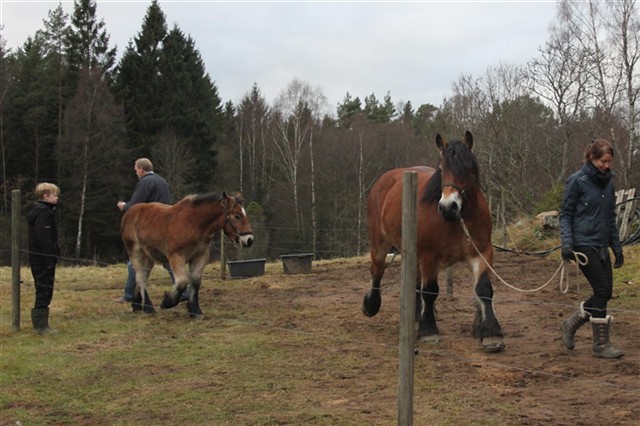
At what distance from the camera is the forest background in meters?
25.1

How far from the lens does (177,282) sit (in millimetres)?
7828

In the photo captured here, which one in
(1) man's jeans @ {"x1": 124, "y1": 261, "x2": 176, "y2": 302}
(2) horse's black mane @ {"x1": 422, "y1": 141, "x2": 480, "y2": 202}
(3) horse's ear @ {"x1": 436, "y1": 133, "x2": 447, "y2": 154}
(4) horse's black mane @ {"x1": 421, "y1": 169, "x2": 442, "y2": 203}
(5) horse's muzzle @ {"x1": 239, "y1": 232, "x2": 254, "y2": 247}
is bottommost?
(1) man's jeans @ {"x1": 124, "y1": 261, "x2": 176, "y2": 302}

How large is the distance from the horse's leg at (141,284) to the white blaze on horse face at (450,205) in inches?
179

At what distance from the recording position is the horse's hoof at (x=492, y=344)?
5.52 meters

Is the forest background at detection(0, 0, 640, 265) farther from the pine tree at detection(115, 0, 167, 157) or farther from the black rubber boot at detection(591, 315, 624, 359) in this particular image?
the black rubber boot at detection(591, 315, 624, 359)

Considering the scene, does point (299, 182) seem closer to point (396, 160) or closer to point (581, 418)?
point (396, 160)

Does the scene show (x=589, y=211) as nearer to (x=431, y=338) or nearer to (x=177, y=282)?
(x=431, y=338)

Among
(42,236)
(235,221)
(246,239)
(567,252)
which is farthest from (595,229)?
(42,236)

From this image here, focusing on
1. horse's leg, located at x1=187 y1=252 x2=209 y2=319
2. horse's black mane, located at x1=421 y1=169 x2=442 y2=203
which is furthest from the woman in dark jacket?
horse's leg, located at x1=187 y1=252 x2=209 y2=319

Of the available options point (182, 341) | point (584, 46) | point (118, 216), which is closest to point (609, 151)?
point (182, 341)

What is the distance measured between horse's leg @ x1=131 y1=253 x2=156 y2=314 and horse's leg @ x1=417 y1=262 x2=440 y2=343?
3.87 metres

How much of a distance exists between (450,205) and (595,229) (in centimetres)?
120

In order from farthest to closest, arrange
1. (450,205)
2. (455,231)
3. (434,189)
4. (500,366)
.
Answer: (434,189) < (455,231) < (450,205) < (500,366)

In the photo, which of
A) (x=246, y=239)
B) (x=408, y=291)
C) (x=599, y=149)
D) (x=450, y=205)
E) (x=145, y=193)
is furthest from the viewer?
(x=145, y=193)
